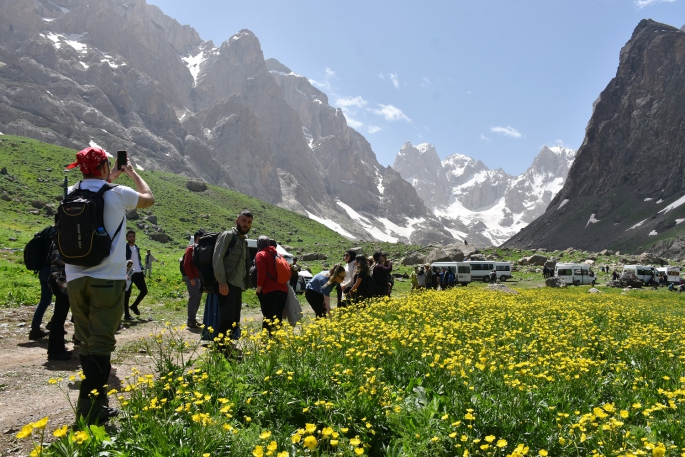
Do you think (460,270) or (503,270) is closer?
(460,270)

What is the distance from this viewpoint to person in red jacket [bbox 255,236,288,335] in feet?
31.5

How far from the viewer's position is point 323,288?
13164 millimetres

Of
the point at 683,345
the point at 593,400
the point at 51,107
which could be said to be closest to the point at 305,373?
the point at 593,400

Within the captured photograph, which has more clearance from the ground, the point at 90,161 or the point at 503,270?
the point at 90,161

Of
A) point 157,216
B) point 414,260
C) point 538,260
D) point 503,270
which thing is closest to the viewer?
point 503,270

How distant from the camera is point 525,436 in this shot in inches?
182

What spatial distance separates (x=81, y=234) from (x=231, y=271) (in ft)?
11.4

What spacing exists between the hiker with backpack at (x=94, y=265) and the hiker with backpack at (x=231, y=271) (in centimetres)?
263

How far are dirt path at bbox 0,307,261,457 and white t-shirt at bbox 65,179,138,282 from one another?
1.65 m

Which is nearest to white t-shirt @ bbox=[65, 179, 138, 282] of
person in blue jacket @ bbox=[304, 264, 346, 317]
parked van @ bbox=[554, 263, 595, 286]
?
person in blue jacket @ bbox=[304, 264, 346, 317]

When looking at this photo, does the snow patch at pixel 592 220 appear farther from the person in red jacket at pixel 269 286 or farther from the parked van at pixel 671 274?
the person in red jacket at pixel 269 286

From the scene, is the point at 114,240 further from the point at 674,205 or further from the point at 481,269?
the point at 674,205

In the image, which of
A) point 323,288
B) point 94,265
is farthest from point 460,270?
point 94,265

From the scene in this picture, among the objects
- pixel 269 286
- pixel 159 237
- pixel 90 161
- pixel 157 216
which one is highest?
pixel 157 216
